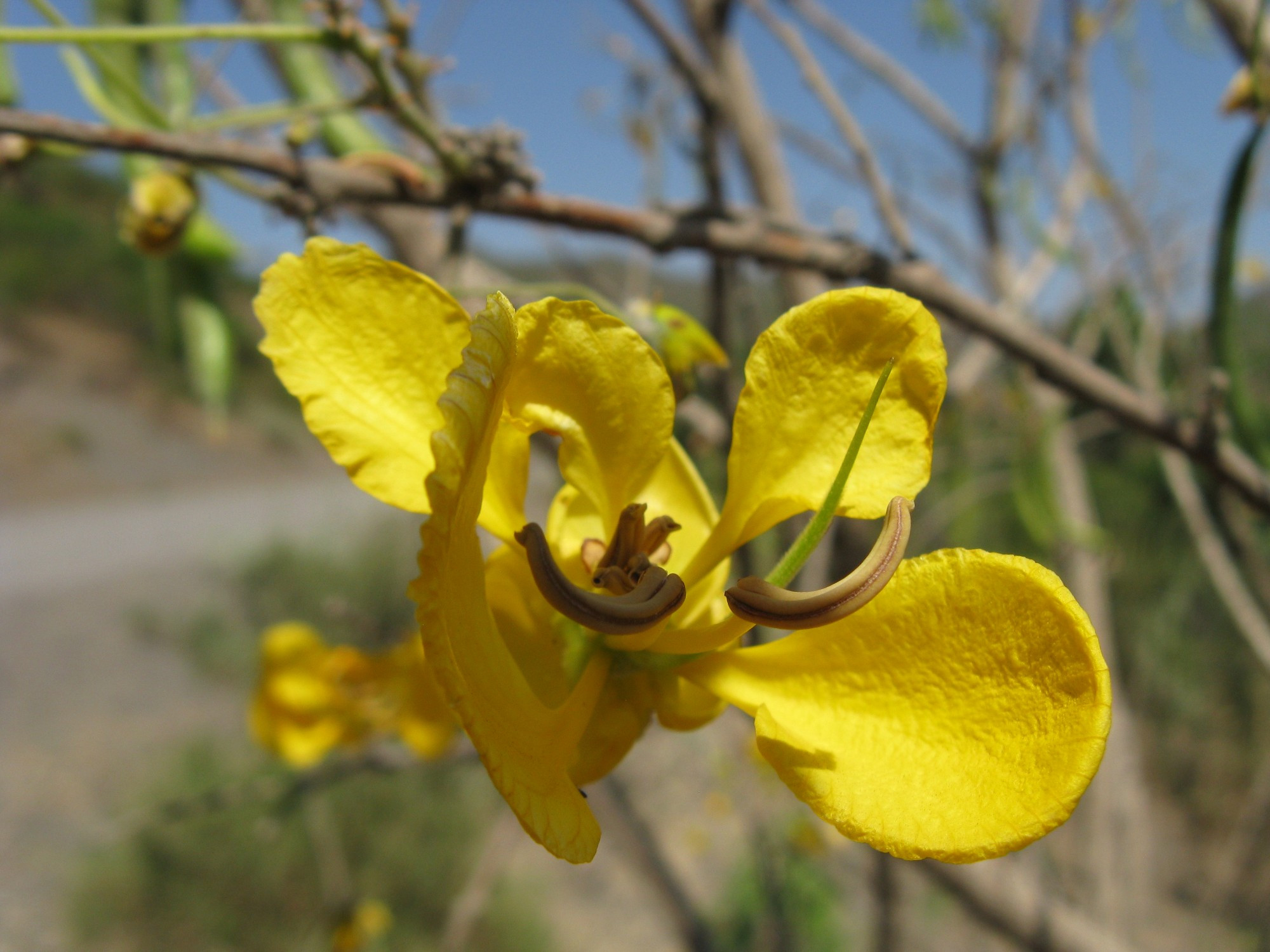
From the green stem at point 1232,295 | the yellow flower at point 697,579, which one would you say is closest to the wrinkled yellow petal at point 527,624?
the yellow flower at point 697,579

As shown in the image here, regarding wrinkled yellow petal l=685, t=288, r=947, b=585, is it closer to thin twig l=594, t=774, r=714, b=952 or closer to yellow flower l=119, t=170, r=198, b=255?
yellow flower l=119, t=170, r=198, b=255

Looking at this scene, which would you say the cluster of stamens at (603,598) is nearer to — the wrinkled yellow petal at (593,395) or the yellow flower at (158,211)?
the wrinkled yellow petal at (593,395)

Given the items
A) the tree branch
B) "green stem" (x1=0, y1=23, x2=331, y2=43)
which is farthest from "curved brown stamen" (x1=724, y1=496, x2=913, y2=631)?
"green stem" (x1=0, y1=23, x2=331, y2=43)

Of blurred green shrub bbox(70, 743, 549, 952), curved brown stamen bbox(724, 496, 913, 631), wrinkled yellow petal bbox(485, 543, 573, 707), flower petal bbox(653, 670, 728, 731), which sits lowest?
blurred green shrub bbox(70, 743, 549, 952)

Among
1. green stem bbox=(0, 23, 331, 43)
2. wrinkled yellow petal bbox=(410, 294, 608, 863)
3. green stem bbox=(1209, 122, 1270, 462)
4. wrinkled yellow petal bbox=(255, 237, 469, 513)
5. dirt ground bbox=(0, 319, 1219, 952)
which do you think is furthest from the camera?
dirt ground bbox=(0, 319, 1219, 952)

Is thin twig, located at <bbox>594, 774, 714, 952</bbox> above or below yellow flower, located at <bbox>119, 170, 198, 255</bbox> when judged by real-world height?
below

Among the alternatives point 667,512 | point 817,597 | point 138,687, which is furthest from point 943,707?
point 138,687

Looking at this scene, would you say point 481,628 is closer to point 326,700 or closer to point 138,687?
point 326,700
